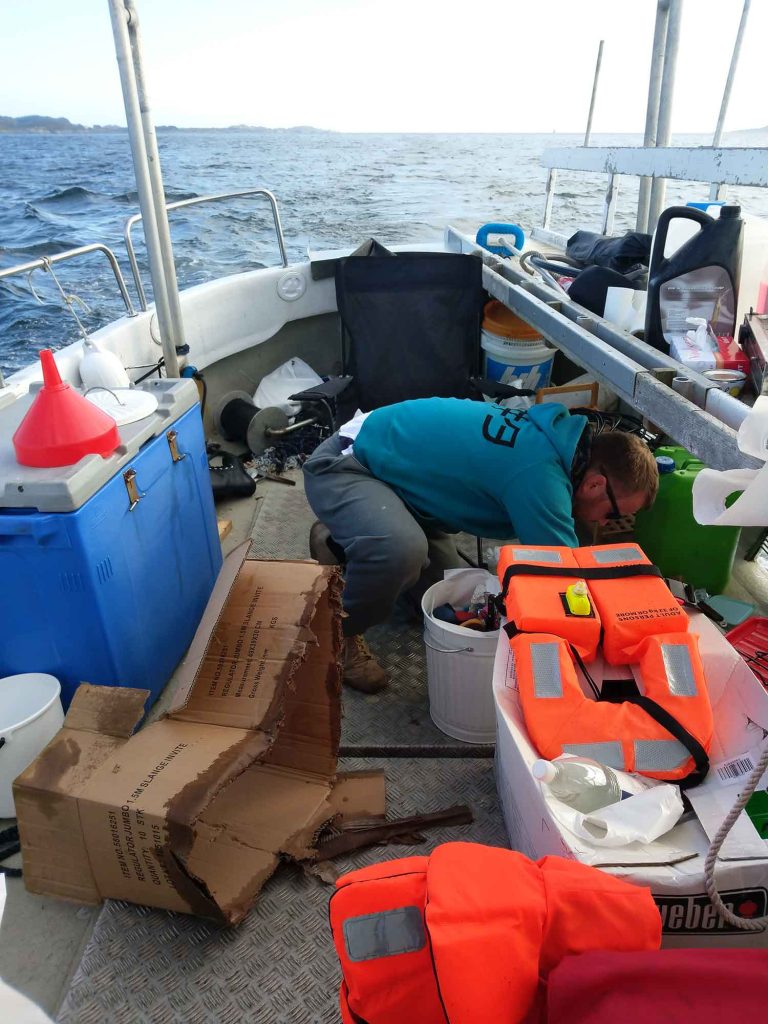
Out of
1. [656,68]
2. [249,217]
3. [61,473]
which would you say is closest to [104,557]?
[61,473]

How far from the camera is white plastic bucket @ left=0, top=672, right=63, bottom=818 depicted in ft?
5.48

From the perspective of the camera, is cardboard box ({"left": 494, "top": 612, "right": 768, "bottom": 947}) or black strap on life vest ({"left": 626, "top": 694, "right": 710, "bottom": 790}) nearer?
cardboard box ({"left": 494, "top": 612, "right": 768, "bottom": 947})

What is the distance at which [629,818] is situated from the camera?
1244 millimetres

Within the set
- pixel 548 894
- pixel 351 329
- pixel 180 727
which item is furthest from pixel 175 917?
pixel 351 329

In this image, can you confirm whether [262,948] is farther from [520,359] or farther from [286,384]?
[286,384]

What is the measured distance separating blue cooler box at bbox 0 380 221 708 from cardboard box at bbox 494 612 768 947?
1.01 m

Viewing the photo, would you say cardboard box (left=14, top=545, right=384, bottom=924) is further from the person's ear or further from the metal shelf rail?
the metal shelf rail

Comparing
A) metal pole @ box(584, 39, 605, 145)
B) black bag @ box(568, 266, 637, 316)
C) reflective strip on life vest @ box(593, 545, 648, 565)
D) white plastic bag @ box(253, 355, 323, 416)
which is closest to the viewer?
reflective strip on life vest @ box(593, 545, 648, 565)

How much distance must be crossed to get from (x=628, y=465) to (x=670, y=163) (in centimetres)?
148

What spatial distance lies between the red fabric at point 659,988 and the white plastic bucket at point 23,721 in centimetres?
137

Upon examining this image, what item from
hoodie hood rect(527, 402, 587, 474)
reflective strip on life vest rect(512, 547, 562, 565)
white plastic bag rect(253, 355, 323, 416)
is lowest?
white plastic bag rect(253, 355, 323, 416)

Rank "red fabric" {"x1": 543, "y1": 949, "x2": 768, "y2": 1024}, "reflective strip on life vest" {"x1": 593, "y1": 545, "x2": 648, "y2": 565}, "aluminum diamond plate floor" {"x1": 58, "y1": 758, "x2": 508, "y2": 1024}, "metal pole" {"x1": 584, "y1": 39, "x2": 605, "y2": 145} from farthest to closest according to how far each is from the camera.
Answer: "metal pole" {"x1": 584, "y1": 39, "x2": 605, "y2": 145}, "reflective strip on life vest" {"x1": 593, "y1": 545, "x2": 648, "y2": 565}, "aluminum diamond plate floor" {"x1": 58, "y1": 758, "x2": 508, "y2": 1024}, "red fabric" {"x1": 543, "y1": 949, "x2": 768, "y2": 1024}

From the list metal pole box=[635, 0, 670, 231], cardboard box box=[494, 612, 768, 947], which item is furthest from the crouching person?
metal pole box=[635, 0, 670, 231]

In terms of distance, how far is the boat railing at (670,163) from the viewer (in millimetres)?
2131
